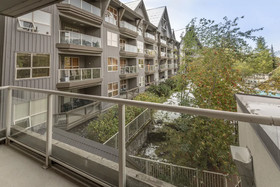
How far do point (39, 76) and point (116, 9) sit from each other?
33.5 ft

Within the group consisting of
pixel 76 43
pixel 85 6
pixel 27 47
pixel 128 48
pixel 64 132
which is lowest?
pixel 64 132

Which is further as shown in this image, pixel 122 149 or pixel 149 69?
pixel 149 69

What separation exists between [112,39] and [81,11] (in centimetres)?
406

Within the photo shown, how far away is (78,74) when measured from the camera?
383 inches

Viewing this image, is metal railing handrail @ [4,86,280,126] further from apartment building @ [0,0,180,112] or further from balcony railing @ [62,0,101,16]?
balcony railing @ [62,0,101,16]

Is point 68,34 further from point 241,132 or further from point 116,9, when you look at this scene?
point 241,132

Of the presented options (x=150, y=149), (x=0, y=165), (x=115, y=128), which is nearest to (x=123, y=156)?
(x=115, y=128)

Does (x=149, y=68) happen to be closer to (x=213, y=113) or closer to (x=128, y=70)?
(x=128, y=70)

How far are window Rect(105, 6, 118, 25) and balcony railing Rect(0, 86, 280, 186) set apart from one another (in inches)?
460

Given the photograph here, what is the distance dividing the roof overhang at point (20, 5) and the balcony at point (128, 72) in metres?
11.7

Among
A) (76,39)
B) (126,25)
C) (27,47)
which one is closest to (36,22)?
(27,47)

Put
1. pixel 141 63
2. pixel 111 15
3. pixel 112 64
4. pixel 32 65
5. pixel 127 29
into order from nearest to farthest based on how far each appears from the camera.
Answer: pixel 32 65, pixel 111 15, pixel 112 64, pixel 127 29, pixel 141 63

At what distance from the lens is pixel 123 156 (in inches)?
58.9

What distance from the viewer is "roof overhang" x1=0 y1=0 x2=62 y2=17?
2349 millimetres
